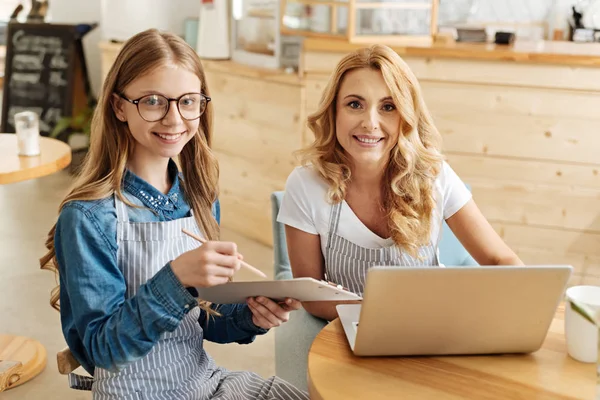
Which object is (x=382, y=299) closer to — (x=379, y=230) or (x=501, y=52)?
(x=379, y=230)

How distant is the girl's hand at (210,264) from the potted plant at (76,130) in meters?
4.26

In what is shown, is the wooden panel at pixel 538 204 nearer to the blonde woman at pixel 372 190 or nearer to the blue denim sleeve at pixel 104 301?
the blonde woman at pixel 372 190

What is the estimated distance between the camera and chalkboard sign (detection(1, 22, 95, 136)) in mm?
5516

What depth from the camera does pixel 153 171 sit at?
5.36ft

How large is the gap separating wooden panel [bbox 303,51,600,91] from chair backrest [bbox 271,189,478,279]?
1348 mm

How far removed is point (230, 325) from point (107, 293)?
35cm

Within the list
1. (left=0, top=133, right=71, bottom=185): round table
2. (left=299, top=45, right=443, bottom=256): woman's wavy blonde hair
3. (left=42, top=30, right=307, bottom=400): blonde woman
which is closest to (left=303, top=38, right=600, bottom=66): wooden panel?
(left=0, top=133, right=71, bottom=185): round table

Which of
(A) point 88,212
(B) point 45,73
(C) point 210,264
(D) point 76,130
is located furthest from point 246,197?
(C) point 210,264

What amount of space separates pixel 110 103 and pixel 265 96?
2.45 m

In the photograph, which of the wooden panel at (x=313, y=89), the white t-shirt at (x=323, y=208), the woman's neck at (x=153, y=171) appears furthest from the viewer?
the wooden panel at (x=313, y=89)

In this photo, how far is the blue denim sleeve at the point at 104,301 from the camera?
1348 millimetres

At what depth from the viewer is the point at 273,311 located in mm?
1521

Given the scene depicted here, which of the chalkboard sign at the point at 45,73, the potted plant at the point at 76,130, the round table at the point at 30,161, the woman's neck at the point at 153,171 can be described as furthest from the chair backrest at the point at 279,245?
the chalkboard sign at the point at 45,73

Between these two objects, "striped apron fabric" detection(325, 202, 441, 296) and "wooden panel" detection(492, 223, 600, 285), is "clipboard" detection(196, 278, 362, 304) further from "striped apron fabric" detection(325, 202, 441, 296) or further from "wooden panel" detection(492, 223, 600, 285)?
"wooden panel" detection(492, 223, 600, 285)
